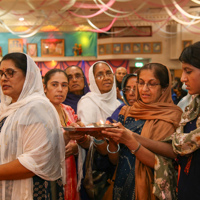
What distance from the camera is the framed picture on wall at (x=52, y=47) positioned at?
13.7 m

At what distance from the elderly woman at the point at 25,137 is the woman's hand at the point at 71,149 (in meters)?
0.52

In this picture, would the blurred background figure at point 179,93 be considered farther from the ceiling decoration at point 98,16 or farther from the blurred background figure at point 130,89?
the ceiling decoration at point 98,16

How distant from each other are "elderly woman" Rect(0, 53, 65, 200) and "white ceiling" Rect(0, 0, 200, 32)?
8697 mm

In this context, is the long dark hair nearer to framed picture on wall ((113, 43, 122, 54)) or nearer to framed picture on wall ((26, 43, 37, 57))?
framed picture on wall ((113, 43, 122, 54))

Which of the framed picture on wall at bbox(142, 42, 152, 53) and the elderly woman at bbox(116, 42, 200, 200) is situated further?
the framed picture on wall at bbox(142, 42, 152, 53)

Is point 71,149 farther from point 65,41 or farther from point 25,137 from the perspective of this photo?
point 65,41

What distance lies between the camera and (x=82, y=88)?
327 cm

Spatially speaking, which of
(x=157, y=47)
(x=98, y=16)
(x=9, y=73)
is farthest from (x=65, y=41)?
(x=9, y=73)

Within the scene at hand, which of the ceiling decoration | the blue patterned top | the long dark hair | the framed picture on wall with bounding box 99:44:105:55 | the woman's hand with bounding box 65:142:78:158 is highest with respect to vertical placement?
the ceiling decoration

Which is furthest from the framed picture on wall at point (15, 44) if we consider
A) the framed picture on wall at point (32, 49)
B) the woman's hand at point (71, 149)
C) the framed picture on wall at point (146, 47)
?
the woman's hand at point (71, 149)

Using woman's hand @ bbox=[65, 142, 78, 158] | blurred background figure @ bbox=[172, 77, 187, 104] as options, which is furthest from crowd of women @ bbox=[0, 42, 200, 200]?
blurred background figure @ bbox=[172, 77, 187, 104]

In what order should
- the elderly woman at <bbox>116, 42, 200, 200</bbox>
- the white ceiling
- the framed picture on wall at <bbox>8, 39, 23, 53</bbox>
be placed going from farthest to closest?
the framed picture on wall at <bbox>8, 39, 23, 53</bbox>
the white ceiling
the elderly woman at <bbox>116, 42, 200, 200</bbox>

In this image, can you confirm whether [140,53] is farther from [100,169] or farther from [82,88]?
[100,169]

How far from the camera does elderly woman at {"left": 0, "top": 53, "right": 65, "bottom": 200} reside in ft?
5.20
